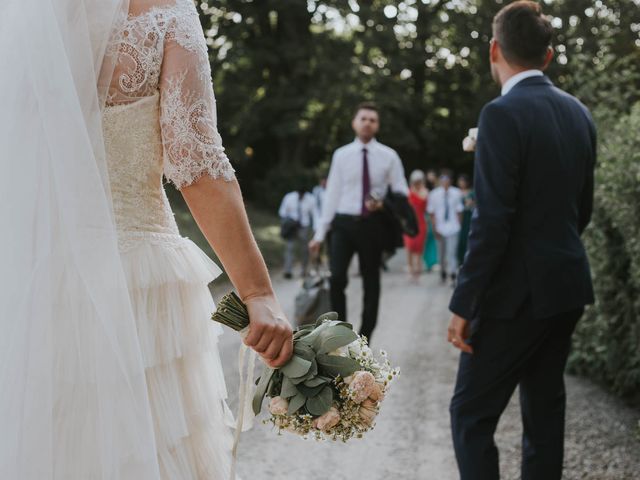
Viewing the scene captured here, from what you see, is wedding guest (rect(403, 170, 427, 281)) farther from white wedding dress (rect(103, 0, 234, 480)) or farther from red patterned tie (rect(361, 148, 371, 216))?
white wedding dress (rect(103, 0, 234, 480))

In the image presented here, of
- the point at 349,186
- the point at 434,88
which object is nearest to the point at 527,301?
the point at 349,186

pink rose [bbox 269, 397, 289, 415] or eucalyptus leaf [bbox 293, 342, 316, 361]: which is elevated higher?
eucalyptus leaf [bbox 293, 342, 316, 361]

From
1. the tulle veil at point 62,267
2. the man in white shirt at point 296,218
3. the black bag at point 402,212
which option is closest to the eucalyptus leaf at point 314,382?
the tulle veil at point 62,267

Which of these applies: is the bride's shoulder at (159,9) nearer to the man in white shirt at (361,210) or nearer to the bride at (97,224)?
the bride at (97,224)

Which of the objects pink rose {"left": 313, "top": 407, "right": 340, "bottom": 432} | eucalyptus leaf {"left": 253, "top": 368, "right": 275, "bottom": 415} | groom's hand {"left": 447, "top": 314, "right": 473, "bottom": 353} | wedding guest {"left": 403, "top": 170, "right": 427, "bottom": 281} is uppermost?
eucalyptus leaf {"left": 253, "top": 368, "right": 275, "bottom": 415}

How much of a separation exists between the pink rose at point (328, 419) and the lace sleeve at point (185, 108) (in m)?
0.64

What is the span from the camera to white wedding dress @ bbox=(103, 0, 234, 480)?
6.23ft

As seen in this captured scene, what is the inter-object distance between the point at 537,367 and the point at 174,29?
2235 mm

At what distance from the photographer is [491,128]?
3246 millimetres

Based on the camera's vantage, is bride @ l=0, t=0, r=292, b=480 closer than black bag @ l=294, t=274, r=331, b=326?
Yes

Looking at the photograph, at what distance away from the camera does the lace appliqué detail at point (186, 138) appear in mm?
1903

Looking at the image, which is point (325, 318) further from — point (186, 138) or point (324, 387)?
point (186, 138)

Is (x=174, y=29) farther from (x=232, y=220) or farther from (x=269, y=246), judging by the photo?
(x=269, y=246)

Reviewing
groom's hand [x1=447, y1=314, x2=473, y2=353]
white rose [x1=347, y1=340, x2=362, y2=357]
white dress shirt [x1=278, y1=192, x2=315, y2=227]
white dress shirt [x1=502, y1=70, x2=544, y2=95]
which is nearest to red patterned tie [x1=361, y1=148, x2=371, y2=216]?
white dress shirt [x1=502, y1=70, x2=544, y2=95]
